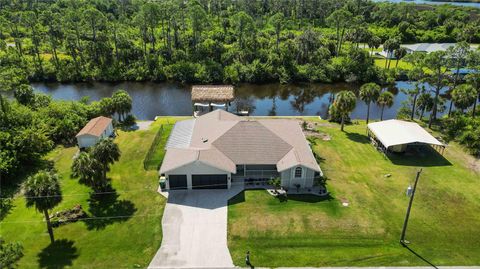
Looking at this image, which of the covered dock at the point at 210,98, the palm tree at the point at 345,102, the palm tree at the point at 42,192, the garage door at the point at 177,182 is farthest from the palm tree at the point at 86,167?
the palm tree at the point at 345,102

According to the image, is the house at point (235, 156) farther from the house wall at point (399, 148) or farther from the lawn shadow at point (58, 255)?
the house wall at point (399, 148)

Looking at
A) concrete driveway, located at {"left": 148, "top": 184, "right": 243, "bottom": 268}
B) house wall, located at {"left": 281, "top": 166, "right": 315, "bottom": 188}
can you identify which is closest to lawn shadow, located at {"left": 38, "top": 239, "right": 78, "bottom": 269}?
concrete driveway, located at {"left": 148, "top": 184, "right": 243, "bottom": 268}

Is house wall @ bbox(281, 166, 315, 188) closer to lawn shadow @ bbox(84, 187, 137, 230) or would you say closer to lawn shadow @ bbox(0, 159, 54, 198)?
lawn shadow @ bbox(84, 187, 137, 230)

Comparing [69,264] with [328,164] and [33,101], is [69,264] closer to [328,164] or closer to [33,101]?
[328,164]

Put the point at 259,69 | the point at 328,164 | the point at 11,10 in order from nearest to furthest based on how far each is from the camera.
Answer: the point at 328,164 < the point at 259,69 < the point at 11,10

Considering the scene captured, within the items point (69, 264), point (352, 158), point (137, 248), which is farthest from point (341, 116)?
point (69, 264)

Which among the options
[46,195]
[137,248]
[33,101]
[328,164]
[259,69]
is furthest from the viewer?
[259,69]

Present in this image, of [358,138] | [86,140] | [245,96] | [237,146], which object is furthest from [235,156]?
[245,96]
